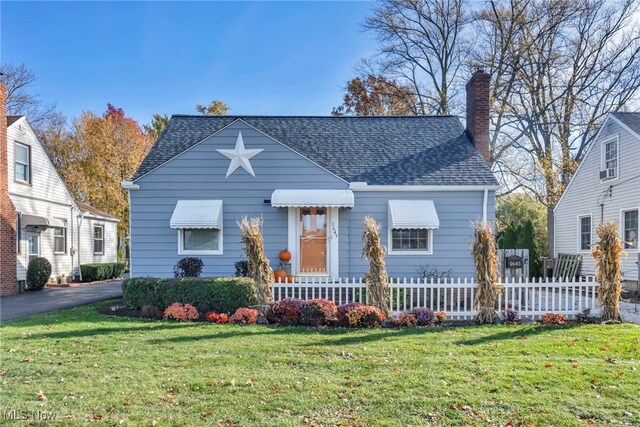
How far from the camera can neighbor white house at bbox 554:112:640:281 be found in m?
14.7

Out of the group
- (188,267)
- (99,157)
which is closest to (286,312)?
(188,267)

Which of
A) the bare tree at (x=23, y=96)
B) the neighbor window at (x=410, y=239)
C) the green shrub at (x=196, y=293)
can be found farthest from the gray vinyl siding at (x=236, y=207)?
the bare tree at (x=23, y=96)

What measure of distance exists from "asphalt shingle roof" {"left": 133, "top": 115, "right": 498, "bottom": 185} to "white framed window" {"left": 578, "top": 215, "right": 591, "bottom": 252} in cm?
839

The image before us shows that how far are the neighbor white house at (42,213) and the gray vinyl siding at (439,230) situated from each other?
1289 centimetres

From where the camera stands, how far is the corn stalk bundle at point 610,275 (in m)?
8.45

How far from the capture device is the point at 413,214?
37.9 feet

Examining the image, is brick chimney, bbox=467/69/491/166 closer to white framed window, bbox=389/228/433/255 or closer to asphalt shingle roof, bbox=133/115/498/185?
asphalt shingle roof, bbox=133/115/498/185

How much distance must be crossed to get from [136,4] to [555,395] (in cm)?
1397

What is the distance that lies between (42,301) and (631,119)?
2211 cm

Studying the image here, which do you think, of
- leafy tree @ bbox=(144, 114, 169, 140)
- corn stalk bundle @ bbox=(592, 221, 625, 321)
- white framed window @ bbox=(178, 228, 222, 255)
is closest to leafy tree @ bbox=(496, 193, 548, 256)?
corn stalk bundle @ bbox=(592, 221, 625, 321)

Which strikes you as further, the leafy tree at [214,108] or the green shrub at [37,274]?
the leafy tree at [214,108]

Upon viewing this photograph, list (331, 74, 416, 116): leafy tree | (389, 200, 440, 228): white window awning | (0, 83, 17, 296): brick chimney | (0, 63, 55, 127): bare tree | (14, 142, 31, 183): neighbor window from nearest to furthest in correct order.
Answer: (389, 200, 440, 228): white window awning
(0, 83, 17, 296): brick chimney
(14, 142, 31, 183): neighbor window
(331, 74, 416, 116): leafy tree
(0, 63, 55, 127): bare tree

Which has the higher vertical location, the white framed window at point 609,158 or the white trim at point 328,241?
the white framed window at point 609,158

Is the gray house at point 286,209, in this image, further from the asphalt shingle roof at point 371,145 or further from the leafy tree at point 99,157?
the leafy tree at point 99,157
